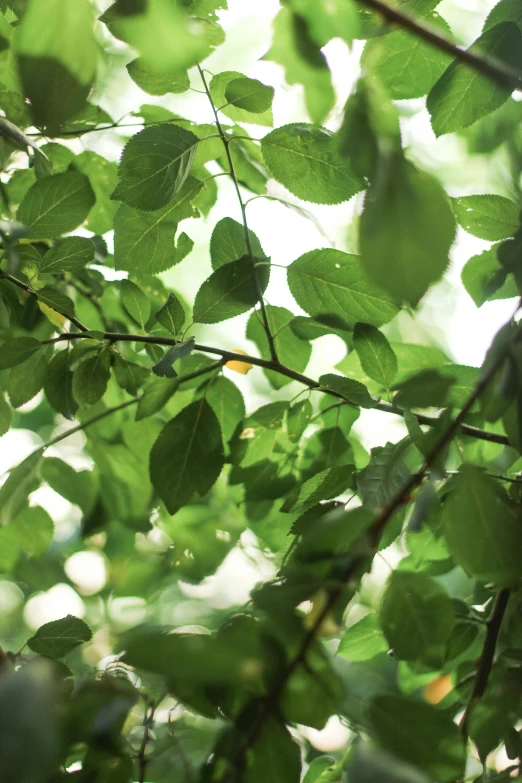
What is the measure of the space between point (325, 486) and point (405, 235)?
10.9 inches

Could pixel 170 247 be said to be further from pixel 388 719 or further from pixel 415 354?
pixel 388 719

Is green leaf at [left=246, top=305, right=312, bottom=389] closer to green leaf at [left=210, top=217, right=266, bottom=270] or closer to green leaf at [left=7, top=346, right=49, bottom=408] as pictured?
green leaf at [left=210, top=217, right=266, bottom=270]

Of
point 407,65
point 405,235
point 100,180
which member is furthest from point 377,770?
point 100,180

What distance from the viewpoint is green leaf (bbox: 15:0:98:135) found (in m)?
0.25

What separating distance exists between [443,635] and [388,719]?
7 cm

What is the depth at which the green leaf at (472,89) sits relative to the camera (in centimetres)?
48

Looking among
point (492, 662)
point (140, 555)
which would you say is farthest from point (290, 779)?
point (140, 555)

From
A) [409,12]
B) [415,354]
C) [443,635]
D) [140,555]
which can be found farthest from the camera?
[140,555]

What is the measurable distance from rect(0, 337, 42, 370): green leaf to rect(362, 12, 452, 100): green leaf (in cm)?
36

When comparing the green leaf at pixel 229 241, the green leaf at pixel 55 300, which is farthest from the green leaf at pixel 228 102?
the green leaf at pixel 55 300

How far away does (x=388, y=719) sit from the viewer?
1.02ft

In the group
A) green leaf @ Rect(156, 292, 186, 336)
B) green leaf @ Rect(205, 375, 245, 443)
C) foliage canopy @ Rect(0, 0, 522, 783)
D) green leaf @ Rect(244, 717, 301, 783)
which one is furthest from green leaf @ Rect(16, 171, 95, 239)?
green leaf @ Rect(244, 717, 301, 783)

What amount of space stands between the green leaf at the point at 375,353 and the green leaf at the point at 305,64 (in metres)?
0.22

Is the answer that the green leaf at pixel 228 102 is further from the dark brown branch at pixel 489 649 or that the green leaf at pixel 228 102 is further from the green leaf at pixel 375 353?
Answer: the dark brown branch at pixel 489 649
